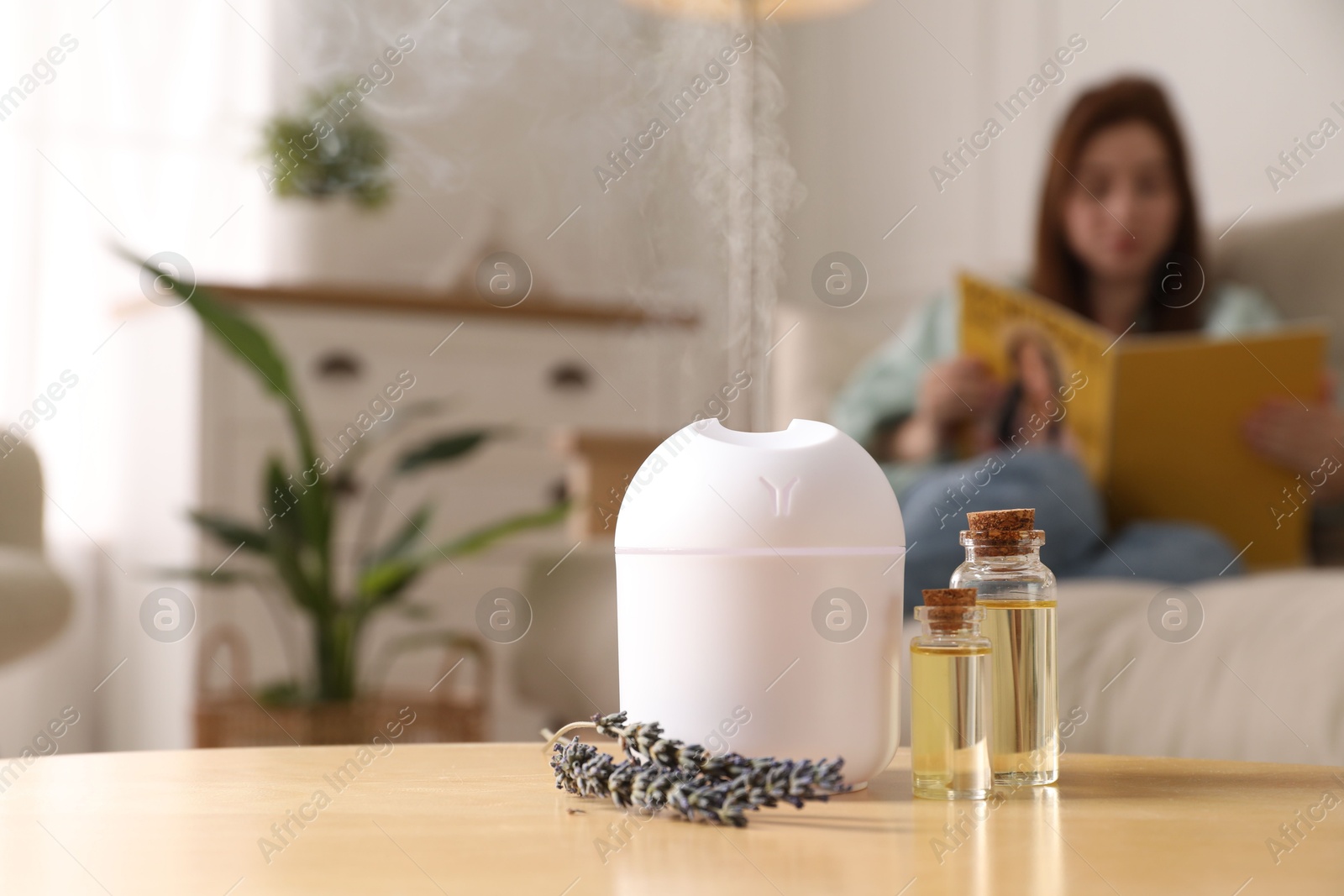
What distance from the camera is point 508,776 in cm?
60

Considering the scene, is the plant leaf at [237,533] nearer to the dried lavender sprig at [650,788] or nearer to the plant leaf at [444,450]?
the plant leaf at [444,450]

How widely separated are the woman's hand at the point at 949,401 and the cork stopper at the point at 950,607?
44.8 inches

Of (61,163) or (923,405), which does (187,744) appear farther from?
(923,405)

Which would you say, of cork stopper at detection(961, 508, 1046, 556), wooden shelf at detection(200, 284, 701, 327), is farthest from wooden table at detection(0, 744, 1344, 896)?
wooden shelf at detection(200, 284, 701, 327)

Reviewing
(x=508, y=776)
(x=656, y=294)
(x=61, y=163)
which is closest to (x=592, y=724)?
(x=508, y=776)

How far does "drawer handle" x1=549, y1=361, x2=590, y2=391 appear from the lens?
251 centimetres

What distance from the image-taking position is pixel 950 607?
51cm

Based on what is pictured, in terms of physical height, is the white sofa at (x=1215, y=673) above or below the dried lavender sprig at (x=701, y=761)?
below

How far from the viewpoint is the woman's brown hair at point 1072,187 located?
1.72 meters

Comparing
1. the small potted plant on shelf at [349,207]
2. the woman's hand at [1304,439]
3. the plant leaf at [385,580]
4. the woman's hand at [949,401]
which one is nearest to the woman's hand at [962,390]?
the woman's hand at [949,401]

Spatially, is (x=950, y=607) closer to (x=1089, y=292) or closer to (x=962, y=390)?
(x=962, y=390)

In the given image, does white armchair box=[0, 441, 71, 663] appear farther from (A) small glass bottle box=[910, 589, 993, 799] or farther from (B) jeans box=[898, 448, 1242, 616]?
(A) small glass bottle box=[910, 589, 993, 799]

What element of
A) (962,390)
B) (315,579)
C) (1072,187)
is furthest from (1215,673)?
(315,579)

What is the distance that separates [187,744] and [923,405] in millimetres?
1474
